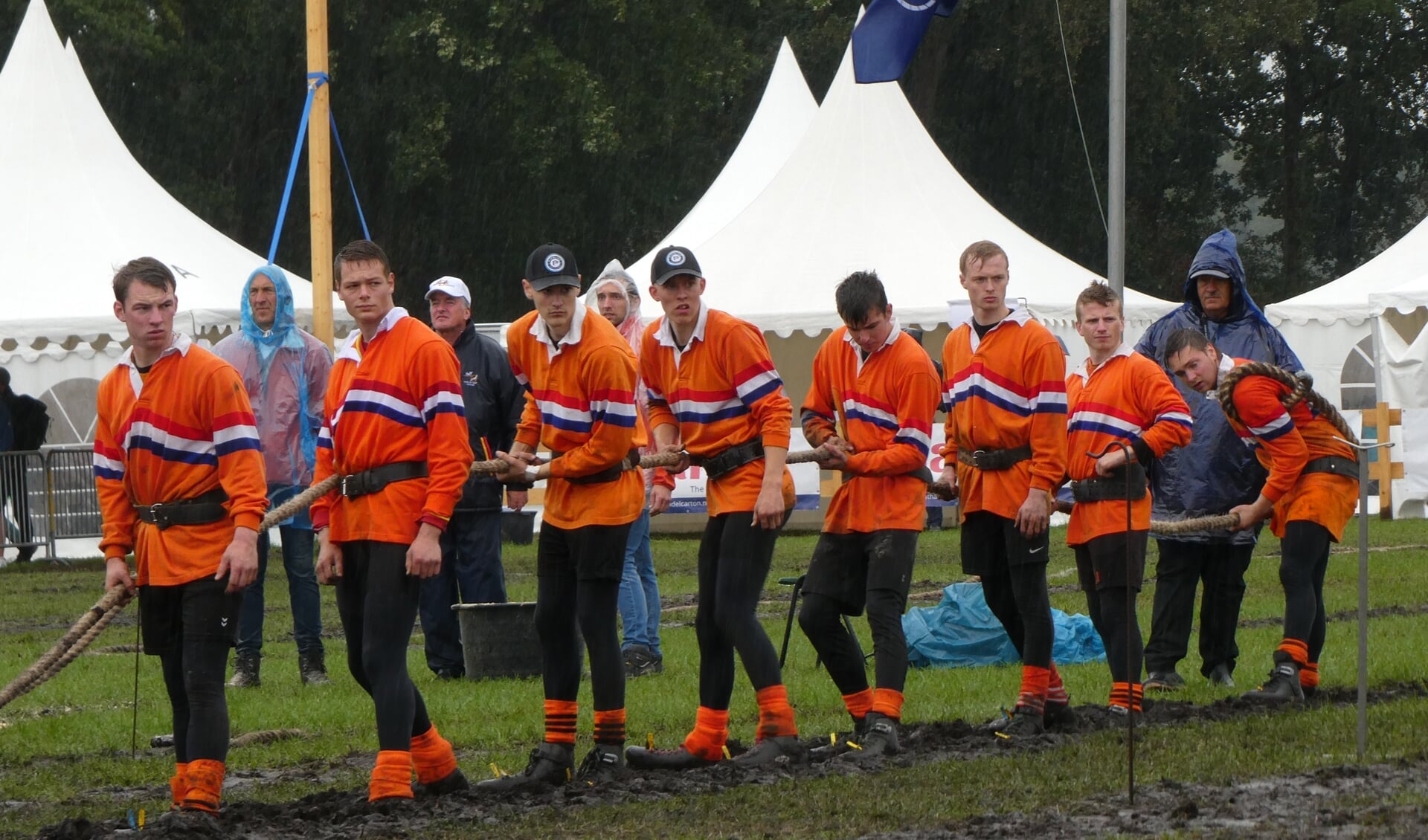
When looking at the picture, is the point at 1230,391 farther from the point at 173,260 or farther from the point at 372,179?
the point at 372,179

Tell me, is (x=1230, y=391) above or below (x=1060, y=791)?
above

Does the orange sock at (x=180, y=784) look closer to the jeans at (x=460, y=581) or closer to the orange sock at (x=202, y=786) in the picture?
the orange sock at (x=202, y=786)

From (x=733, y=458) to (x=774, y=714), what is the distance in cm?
102

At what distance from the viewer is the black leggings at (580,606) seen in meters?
7.24

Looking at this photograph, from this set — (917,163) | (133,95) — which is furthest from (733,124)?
(917,163)

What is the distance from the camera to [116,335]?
1991 cm

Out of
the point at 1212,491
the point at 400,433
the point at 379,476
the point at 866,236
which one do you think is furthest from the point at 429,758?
the point at 866,236

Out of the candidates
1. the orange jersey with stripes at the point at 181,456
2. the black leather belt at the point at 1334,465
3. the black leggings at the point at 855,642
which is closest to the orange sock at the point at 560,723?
the black leggings at the point at 855,642

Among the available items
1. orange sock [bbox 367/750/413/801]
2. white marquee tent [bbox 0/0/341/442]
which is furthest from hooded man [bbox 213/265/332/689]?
white marquee tent [bbox 0/0/341/442]

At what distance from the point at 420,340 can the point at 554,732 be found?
162cm

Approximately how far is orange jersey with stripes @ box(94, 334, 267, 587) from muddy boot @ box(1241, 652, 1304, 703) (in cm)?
441

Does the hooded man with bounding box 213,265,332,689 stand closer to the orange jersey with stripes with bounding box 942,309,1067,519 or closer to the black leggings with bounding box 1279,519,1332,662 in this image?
the orange jersey with stripes with bounding box 942,309,1067,519

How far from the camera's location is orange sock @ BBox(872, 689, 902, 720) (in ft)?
24.7

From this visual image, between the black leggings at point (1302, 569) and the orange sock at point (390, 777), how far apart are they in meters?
4.12
